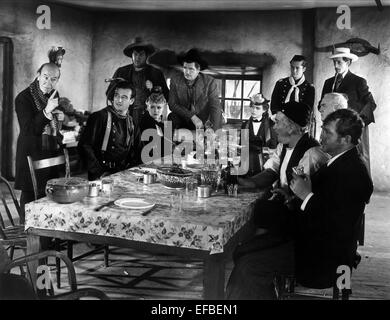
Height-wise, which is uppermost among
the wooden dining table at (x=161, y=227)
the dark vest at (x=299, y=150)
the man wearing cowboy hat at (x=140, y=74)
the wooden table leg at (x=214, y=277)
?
the man wearing cowboy hat at (x=140, y=74)

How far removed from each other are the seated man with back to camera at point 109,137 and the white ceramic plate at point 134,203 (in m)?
1.79

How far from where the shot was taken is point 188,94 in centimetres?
658

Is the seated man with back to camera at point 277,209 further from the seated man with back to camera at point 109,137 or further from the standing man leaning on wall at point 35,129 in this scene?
the standing man leaning on wall at point 35,129

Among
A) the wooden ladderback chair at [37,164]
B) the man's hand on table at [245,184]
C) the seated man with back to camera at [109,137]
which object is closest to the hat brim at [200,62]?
the seated man with back to camera at [109,137]

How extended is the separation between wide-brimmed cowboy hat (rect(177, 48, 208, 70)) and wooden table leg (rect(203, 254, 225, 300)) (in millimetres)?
5066

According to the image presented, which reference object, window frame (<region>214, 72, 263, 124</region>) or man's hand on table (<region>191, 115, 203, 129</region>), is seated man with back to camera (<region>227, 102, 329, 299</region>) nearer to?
man's hand on table (<region>191, 115, 203, 129</region>)

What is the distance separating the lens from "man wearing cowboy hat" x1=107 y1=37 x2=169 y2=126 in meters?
6.76

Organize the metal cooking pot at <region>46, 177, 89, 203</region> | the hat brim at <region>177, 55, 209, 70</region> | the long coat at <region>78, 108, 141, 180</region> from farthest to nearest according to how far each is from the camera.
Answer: the hat brim at <region>177, 55, 209, 70</region>
the long coat at <region>78, 108, 141, 180</region>
the metal cooking pot at <region>46, 177, 89, 203</region>

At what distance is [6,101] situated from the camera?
21.8ft

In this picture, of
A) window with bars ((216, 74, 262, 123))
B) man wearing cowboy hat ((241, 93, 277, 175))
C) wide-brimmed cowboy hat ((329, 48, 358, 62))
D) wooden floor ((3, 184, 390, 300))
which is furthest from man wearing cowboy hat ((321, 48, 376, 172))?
wooden floor ((3, 184, 390, 300))

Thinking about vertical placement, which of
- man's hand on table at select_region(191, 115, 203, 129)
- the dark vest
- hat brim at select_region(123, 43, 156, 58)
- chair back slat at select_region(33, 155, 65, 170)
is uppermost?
hat brim at select_region(123, 43, 156, 58)

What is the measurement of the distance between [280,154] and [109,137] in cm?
173

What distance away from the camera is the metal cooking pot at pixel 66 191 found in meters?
2.61

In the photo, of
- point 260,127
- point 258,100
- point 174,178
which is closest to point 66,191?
point 174,178
